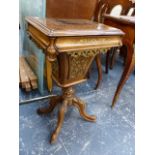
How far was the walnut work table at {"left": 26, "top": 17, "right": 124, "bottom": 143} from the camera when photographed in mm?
834

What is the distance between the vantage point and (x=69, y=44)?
86cm

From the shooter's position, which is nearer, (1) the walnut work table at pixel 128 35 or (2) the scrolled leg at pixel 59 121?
(2) the scrolled leg at pixel 59 121

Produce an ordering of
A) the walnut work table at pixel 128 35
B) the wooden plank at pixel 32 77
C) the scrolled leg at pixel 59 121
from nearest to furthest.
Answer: the scrolled leg at pixel 59 121 < the walnut work table at pixel 128 35 < the wooden plank at pixel 32 77

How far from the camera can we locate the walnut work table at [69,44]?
83cm

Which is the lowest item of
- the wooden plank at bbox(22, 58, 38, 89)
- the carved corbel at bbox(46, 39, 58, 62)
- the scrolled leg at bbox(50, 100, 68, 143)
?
the scrolled leg at bbox(50, 100, 68, 143)

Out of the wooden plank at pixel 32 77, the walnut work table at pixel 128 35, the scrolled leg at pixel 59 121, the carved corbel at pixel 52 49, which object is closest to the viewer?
the carved corbel at pixel 52 49

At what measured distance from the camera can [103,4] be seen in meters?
1.77

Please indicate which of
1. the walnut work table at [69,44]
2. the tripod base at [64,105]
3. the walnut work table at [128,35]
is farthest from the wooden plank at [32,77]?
the walnut work table at [128,35]

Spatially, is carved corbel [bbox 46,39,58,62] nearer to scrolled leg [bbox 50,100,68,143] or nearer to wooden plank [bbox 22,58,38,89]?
scrolled leg [bbox 50,100,68,143]

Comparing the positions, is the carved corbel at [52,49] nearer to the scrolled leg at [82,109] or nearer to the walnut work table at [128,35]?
the scrolled leg at [82,109]

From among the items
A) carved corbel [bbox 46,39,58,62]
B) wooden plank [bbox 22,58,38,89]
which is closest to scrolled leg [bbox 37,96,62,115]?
wooden plank [bbox 22,58,38,89]

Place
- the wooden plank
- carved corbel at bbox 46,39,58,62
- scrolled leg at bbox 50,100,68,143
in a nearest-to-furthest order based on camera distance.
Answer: carved corbel at bbox 46,39,58,62 → scrolled leg at bbox 50,100,68,143 → the wooden plank
